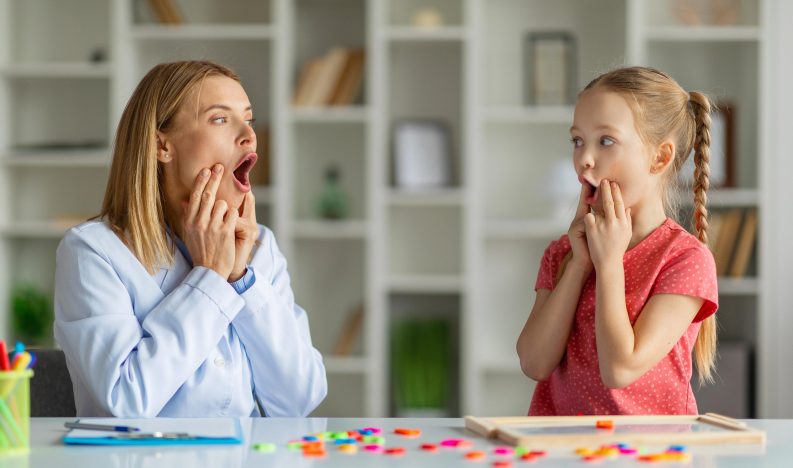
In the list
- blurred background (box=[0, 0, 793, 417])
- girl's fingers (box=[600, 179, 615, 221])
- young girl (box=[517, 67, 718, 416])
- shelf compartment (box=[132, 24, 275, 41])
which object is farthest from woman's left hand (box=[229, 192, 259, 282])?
shelf compartment (box=[132, 24, 275, 41])

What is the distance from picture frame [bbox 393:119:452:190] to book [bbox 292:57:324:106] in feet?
1.21

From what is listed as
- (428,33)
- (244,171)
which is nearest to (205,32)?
(428,33)

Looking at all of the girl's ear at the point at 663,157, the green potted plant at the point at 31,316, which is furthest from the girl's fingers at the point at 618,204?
the green potted plant at the point at 31,316

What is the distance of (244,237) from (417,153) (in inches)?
92.7

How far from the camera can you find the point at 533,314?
179 cm

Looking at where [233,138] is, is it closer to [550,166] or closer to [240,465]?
[240,465]

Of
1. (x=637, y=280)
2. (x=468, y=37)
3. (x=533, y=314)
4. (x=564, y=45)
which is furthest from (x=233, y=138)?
(x=564, y=45)

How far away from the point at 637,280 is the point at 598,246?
114 millimetres

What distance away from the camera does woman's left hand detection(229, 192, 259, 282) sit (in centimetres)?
180

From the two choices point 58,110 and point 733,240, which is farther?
point 58,110

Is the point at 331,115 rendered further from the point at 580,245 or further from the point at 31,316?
the point at 580,245

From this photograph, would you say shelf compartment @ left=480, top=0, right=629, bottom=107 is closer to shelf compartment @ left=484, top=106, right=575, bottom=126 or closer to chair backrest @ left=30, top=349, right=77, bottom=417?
shelf compartment @ left=484, top=106, right=575, bottom=126

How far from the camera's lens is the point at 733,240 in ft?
12.9

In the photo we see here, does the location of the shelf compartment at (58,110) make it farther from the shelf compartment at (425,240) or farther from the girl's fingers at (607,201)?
the girl's fingers at (607,201)
